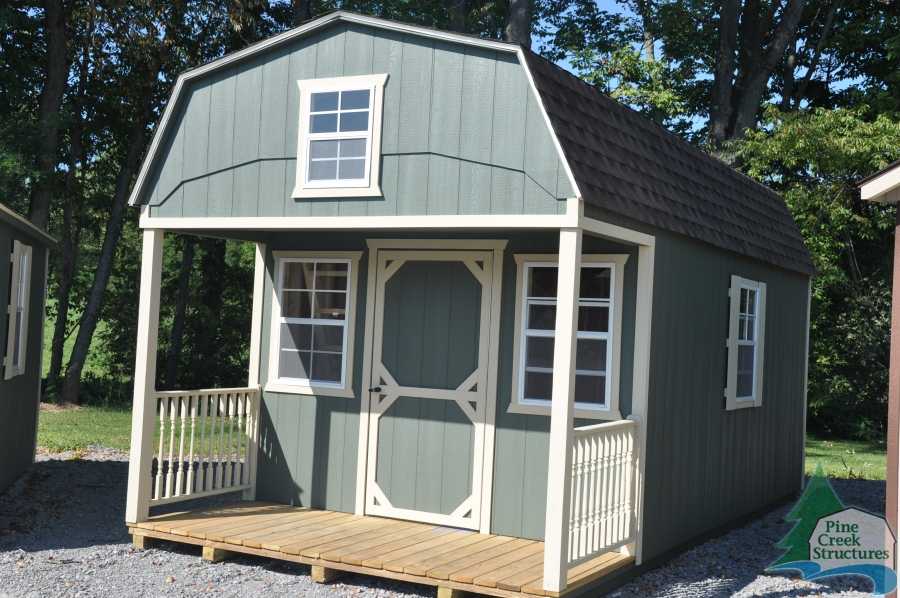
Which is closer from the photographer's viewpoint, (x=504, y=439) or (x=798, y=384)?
(x=504, y=439)

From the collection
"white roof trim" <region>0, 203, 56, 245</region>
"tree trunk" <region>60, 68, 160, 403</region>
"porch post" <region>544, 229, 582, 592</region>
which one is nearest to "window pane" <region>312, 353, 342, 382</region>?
"porch post" <region>544, 229, 582, 592</region>

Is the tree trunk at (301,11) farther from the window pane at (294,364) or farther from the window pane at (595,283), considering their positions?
the window pane at (595,283)

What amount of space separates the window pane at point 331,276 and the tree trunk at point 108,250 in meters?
10.7

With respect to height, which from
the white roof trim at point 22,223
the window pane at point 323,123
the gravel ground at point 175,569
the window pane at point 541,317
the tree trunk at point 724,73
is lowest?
the gravel ground at point 175,569

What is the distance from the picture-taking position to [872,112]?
19.2 metres

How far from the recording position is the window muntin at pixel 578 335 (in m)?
7.61

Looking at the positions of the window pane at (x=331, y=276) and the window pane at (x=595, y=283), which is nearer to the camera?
the window pane at (x=595, y=283)

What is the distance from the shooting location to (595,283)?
769 cm

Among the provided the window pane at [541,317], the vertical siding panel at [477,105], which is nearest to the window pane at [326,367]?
the window pane at [541,317]

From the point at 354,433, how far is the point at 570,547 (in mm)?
2613

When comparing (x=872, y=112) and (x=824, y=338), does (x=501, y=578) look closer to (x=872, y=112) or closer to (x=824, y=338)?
(x=824, y=338)

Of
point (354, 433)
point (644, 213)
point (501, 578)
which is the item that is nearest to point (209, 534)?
point (354, 433)

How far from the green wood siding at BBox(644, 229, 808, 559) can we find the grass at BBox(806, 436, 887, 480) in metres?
4.04

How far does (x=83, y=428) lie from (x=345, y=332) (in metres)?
8.45
